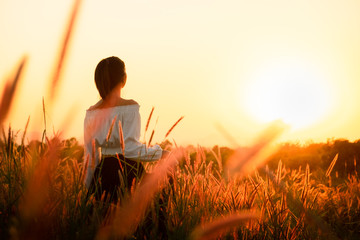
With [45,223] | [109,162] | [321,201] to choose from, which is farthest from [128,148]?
[321,201]

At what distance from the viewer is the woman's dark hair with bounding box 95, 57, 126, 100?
Answer: 326 cm

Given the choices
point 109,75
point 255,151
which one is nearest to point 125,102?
point 109,75

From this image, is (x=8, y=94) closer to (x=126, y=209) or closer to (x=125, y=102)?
(x=126, y=209)

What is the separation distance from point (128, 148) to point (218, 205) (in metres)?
0.86

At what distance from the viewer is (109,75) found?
325 centimetres

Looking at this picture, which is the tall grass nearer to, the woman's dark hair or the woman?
the woman

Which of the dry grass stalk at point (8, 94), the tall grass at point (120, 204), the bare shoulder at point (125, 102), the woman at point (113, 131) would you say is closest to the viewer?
the dry grass stalk at point (8, 94)

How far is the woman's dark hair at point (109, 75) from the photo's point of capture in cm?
326

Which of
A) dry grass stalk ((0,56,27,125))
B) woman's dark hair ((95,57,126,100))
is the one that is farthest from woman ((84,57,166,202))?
dry grass stalk ((0,56,27,125))

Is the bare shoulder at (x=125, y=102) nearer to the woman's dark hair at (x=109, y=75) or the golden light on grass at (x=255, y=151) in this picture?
the woman's dark hair at (x=109, y=75)

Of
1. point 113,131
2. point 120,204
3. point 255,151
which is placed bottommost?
point 120,204

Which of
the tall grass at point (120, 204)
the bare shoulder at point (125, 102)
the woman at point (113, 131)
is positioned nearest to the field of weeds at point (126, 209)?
the tall grass at point (120, 204)

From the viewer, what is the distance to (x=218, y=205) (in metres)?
2.95

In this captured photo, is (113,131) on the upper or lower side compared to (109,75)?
lower
